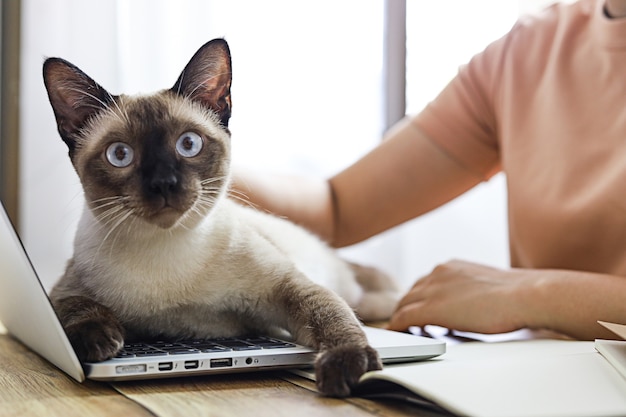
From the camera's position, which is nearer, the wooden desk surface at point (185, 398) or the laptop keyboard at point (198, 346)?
the wooden desk surface at point (185, 398)

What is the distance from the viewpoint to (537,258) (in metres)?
1.44

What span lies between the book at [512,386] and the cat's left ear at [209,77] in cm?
39

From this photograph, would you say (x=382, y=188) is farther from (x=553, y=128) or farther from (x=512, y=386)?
(x=512, y=386)

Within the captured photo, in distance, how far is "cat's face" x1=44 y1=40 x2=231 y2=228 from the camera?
0.83 m

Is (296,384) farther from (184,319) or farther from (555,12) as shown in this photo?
(555,12)

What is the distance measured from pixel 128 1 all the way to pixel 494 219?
1.98m

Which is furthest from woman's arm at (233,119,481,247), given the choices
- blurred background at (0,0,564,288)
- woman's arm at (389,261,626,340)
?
woman's arm at (389,261,626,340)

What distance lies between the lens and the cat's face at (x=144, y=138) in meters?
0.83

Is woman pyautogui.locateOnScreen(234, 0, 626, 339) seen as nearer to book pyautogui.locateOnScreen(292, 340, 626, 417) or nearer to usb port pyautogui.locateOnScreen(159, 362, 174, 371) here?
book pyautogui.locateOnScreen(292, 340, 626, 417)

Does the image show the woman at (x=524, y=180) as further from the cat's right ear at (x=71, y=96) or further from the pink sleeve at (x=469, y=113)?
the cat's right ear at (x=71, y=96)

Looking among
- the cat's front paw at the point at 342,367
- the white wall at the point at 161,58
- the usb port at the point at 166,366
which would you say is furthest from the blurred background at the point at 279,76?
the cat's front paw at the point at 342,367

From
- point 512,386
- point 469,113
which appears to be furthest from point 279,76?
point 512,386

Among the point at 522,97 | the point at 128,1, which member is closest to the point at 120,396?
the point at 128,1

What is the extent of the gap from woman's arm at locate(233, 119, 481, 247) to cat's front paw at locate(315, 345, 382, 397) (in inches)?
30.1
